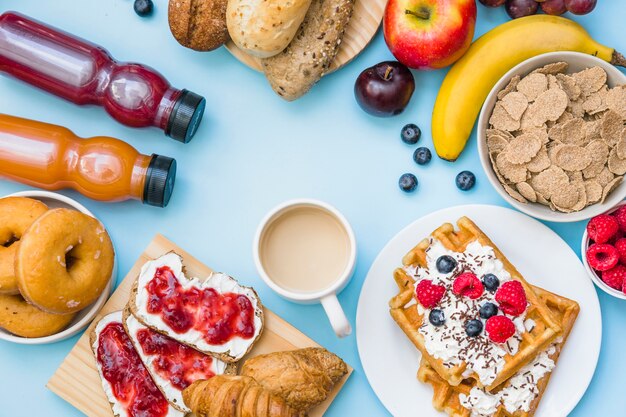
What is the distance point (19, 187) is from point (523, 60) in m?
1.32

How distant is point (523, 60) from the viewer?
1.81m

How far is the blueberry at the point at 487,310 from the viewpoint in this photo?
1636mm

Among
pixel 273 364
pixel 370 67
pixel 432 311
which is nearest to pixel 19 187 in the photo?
pixel 273 364

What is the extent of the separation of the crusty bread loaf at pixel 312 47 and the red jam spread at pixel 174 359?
0.68 m

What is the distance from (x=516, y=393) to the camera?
5.56 feet

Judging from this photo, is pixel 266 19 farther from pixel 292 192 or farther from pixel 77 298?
pixel 77 298

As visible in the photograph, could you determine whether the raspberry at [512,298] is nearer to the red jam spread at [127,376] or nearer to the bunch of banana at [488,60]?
the bunch of banana at [488,60]

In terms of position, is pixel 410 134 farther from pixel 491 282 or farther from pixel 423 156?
pixel 491 282

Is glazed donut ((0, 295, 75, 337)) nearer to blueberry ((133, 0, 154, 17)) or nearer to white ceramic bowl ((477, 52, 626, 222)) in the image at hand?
blueberry ((133, 0, 154, 17))

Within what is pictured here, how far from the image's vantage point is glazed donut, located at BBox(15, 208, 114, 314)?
1.67 meters

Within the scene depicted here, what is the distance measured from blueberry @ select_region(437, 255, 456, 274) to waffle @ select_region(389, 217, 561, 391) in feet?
0.10

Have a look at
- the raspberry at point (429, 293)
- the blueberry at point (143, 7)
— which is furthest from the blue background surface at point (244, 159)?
the raspberry at point (429, 293)

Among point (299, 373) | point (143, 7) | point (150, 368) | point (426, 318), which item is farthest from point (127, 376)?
point (143, 7)

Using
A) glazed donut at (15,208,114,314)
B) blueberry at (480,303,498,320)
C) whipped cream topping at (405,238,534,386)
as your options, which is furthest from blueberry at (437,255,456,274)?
glazed donut at (15,208,114,314)
